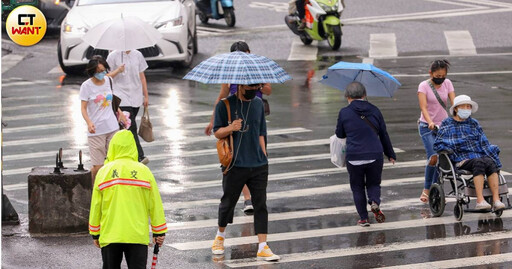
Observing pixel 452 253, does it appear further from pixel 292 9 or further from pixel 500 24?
pixel 500 24

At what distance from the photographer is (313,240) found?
11.6 m

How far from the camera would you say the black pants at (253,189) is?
1088 cm

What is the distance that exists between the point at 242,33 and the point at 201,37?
45.0 inches

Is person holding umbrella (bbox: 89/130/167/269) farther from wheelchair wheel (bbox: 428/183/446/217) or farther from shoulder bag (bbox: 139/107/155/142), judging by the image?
shoulder bag (bbox: 139/107/155/142)

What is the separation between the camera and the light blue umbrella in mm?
13055

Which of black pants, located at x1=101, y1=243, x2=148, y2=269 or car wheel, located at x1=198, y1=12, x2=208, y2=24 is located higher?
black pants, located at x1=101, y1=243, x2=148, y2=269

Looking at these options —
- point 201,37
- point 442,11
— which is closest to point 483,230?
point 201,37

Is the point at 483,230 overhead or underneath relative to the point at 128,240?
underneath

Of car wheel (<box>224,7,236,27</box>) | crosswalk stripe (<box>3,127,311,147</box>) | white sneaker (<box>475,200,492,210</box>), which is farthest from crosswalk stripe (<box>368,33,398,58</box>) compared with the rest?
white sneaker (<box>475,200,492,210</box>)

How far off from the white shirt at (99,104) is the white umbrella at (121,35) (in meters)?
0.98

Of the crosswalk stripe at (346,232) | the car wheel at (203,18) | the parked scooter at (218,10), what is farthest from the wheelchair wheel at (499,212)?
the car wheel at (203,18)

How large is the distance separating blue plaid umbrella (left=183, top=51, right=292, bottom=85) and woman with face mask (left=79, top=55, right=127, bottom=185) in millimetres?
2348

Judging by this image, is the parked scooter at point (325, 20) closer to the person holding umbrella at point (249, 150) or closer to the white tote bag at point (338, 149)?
the white tote bag at point (338, 149)

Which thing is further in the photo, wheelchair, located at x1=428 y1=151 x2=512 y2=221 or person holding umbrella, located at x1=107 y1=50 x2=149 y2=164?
person holding umbrella, located at x1=107 y1=50 x2=149 y2=164
